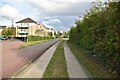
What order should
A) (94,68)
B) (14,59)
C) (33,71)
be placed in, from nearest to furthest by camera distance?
(33,71) → (94,68) → (14,59)

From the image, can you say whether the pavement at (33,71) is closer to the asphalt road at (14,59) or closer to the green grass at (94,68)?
the asphalt road at (14,59)

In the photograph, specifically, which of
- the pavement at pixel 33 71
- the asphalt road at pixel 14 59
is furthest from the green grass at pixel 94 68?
the asphalt road at pixel 14 59

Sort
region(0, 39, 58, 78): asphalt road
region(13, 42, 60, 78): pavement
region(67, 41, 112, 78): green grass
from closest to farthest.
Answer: region(67, 41, 112, 78): green grass < region(13, 42, 60, 78): pavement < region(0, 39, 58, 78): asphalt road

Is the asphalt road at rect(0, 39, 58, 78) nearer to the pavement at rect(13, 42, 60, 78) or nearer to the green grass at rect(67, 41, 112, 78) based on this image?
the pavement at rect(13, 42, 60, 78)

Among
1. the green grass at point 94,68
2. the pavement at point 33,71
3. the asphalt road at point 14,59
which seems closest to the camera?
the green grass at point 94,68

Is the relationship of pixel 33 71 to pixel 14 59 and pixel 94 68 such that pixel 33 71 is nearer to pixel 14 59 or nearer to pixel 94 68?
pixel 94 68

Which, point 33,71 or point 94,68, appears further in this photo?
point 94,68

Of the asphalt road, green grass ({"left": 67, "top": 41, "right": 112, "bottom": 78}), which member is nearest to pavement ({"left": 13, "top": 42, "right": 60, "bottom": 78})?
the asphalt road

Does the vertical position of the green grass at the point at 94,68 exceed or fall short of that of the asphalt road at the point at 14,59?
it exceeds it

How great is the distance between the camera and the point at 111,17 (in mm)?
8008

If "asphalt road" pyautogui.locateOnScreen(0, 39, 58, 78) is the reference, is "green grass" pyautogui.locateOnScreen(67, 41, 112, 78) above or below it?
above

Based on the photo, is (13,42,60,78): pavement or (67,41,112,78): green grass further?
(13,42,60,78): pavement

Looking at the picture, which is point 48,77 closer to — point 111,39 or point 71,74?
point 71,74

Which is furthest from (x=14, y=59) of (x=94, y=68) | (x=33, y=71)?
(x=94, y=68)
